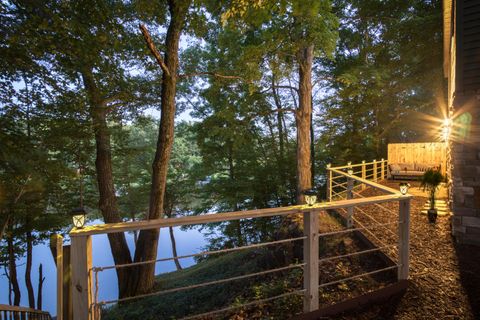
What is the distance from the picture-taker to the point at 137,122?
1015 centimetres

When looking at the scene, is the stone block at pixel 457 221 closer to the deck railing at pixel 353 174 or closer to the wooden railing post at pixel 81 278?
the deck railing at pixel 353 174

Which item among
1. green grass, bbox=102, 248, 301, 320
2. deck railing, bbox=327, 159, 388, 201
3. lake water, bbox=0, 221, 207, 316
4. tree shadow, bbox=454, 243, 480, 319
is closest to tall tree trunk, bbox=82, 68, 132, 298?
green grass, bbox=102, 248, 301, 320

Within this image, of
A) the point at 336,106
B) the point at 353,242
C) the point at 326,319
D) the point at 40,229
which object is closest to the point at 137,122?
the point at 40,229

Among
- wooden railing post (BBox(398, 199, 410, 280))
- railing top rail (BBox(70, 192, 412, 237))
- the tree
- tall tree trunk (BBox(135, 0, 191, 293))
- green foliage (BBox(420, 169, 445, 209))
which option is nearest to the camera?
railing top rail (BBox(70, 192, 412, 237))

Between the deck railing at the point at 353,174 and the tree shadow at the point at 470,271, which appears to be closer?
the tree shadow at the point at 470,271

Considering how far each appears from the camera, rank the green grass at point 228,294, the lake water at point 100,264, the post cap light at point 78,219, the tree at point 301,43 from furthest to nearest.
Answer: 1. the lake water at point 100,264
2. the tree at point 301,43
3. the green grass at point 228,294
4. the post cap light at point 78,219

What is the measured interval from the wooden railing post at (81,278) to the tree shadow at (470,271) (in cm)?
376

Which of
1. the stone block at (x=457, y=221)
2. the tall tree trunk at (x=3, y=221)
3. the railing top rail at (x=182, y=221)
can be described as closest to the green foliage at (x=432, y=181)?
the stone block at (x=457, y=221)

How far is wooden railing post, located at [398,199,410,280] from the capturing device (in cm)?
317

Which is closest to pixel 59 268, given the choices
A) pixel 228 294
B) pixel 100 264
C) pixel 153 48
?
pixel 228 294

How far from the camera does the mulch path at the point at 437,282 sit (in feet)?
8.98

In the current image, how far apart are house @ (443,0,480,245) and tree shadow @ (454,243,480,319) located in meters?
0.33

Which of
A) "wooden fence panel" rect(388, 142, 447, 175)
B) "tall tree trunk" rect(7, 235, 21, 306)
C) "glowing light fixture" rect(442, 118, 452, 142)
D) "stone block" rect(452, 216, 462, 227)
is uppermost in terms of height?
"glowing light fixture" rect(442, 118, 452, 142)

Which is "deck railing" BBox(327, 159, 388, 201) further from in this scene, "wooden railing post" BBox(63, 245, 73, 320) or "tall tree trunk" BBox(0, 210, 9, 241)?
"tall tree trunk" BBox(0, 210, 9, 241)
